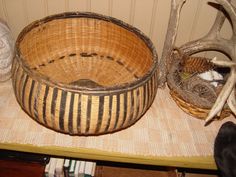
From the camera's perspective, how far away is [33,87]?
69cm

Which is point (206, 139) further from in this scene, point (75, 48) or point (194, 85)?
point (75, 48)

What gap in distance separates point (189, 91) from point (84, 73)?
328 millimetres

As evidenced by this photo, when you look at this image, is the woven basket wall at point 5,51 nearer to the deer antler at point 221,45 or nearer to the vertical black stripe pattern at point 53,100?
the vertical black stripe pattern at point 53,100

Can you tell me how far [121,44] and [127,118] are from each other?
1.01 ft

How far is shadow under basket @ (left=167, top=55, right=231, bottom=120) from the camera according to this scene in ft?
2.78

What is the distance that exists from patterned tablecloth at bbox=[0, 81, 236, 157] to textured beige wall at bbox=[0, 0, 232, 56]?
0.86ft

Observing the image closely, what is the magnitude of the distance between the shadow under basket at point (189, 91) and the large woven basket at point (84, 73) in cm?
9

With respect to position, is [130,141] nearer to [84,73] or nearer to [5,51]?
[84,73]

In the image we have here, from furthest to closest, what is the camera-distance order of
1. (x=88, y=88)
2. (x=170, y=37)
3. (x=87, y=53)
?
(x=87, y=53) < (x=170, y=37) < (x=88, y=88)

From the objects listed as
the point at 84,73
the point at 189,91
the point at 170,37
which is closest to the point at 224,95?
the point at 189,91

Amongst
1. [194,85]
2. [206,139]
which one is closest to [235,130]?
[206,139]

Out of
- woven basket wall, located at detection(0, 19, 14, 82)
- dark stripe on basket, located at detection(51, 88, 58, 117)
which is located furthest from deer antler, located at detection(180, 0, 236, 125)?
woven basket wall, located at detection(0, 19, 14, 82)

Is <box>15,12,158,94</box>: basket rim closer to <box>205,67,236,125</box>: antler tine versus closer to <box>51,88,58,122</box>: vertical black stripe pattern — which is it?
<box>51,88,58,122</box>: vertical black stripe pattern

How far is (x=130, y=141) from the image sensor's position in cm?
83
